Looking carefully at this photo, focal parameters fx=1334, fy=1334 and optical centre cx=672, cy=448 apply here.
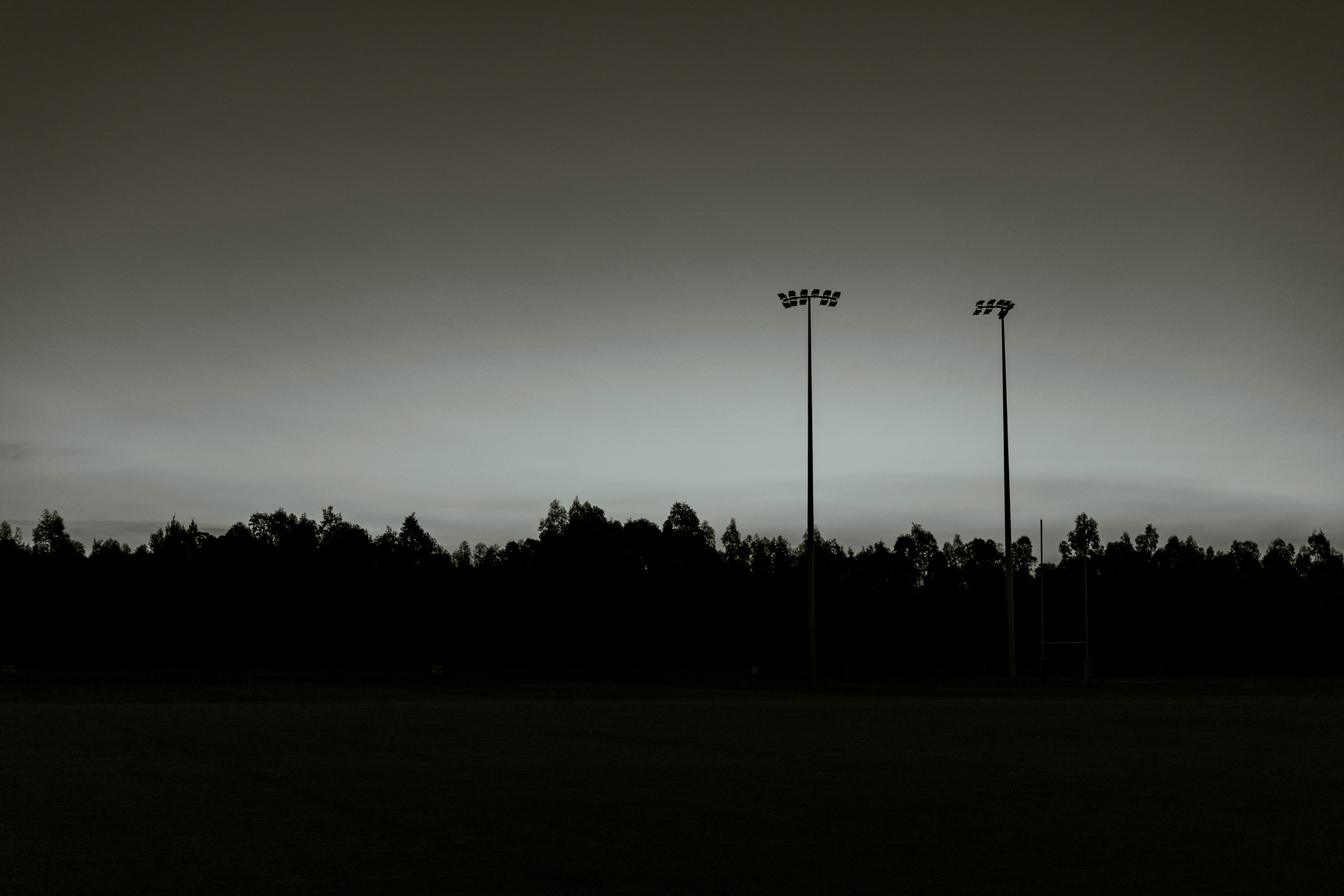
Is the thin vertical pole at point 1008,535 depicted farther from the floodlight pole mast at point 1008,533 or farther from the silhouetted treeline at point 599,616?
the silhouetted treeline at point 599,616

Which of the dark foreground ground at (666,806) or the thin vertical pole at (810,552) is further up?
the thin vertical pole at (810,552)

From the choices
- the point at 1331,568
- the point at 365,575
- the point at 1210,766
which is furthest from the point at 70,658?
the point at 1331,568

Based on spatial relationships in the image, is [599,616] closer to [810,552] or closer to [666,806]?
[810,552]

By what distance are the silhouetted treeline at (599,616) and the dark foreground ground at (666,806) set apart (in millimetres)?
104487

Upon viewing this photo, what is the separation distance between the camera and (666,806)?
1256 cm

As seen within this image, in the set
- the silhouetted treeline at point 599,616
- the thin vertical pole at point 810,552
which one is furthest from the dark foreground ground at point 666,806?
the silhouetted treeline at point 599,616

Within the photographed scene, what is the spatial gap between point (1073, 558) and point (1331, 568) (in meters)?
34.2

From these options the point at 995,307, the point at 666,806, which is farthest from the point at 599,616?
the point at 666,806

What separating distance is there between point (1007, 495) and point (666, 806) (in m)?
56.4

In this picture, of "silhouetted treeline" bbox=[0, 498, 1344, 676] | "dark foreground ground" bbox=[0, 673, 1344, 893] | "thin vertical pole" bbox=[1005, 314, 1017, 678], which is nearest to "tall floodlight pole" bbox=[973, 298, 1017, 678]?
"thin vertical pole" bbox=[1005, 314, 1017, 678]

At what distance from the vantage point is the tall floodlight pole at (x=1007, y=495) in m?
64.2

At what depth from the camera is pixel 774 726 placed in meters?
25.9

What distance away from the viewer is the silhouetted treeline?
13775cm

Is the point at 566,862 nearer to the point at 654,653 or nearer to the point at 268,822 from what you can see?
the point at 268,822
